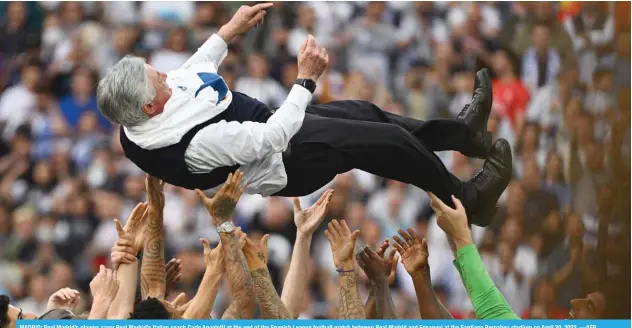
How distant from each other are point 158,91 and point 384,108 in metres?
3.71

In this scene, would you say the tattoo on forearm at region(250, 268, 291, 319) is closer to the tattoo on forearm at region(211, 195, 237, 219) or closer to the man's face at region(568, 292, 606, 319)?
the tattoo on forearm at region(211, 195, 237, 219)

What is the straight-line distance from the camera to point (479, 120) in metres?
4.28

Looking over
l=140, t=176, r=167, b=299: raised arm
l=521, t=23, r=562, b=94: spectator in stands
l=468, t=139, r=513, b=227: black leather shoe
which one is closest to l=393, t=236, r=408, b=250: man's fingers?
l=468, t=139, r=513, b=227: black leather shoe

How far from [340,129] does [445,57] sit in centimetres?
399

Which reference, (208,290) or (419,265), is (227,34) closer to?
(208,290)

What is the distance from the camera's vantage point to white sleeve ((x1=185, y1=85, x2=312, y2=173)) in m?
3.72

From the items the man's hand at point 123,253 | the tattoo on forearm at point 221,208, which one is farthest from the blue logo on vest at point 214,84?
the man's hand at point 123,253

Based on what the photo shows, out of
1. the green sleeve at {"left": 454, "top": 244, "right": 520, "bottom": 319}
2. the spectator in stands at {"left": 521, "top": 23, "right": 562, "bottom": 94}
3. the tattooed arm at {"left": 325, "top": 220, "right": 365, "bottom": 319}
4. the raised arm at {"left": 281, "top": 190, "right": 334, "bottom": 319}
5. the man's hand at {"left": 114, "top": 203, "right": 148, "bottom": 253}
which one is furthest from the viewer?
the spectator in stands at {"left": 521, "top": 23, "right": 562, "bottom": 94}

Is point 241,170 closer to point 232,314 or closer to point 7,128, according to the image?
point 232,314

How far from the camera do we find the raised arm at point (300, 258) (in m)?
4.11

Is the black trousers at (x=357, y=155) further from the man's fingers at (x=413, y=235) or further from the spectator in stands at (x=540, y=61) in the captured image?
the spectator in stands at (x=540, y=61)

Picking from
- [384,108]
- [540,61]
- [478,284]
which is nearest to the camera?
[478,284]

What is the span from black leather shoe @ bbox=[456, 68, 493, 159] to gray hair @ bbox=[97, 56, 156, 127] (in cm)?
130

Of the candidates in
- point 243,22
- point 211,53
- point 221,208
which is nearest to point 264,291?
point 221,208
